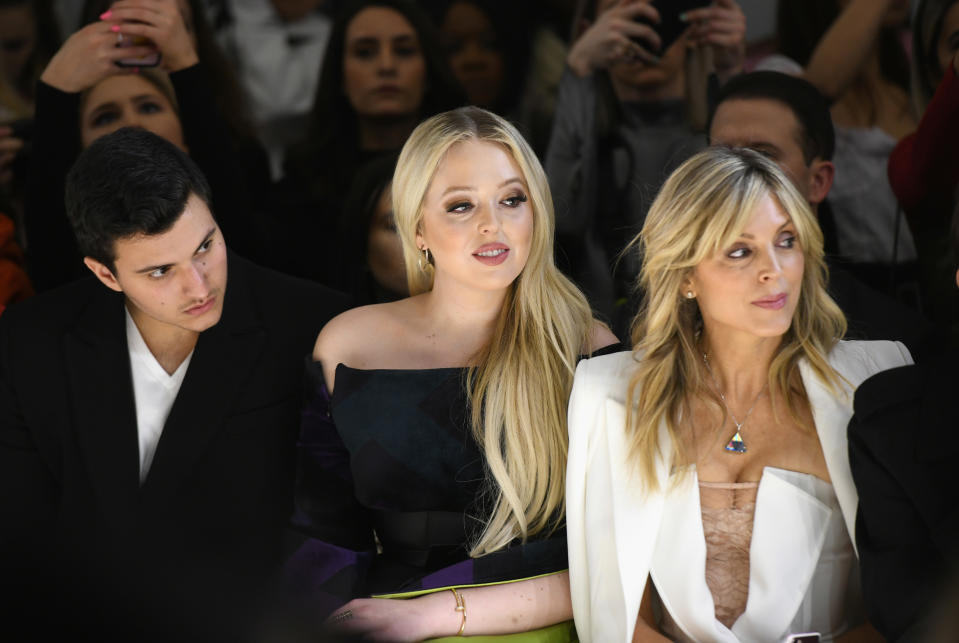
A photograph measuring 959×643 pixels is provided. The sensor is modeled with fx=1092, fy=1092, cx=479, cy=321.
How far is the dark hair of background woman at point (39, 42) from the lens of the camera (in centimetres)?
335

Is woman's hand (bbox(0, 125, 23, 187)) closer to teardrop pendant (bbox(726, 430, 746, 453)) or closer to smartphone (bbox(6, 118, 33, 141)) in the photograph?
smartphone (bbox(6, 118, 33, 141))

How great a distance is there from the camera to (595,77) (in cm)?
313

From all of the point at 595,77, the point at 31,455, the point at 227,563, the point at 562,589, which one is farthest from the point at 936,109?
the point at 31,455

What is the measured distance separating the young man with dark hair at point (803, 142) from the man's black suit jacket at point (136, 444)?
1205mm

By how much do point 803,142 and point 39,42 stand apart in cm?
229

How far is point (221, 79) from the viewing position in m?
3.36

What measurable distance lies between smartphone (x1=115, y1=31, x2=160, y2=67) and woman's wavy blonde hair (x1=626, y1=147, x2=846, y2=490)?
5.25ft

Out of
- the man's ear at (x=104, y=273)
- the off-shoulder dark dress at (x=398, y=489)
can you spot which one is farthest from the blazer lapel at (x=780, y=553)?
the man's ear at (x=104, y=273)

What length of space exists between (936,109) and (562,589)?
1.45 m

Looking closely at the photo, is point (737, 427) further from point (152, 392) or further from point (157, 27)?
point (157, 27)

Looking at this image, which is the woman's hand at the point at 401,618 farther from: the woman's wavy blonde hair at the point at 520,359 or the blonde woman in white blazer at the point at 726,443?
the blonde woman in white blazer at the point at 726,443

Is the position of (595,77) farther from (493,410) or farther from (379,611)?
(379,611)

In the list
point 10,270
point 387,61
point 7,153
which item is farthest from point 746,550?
point 7,153

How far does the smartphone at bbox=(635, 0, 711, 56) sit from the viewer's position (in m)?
3.00
